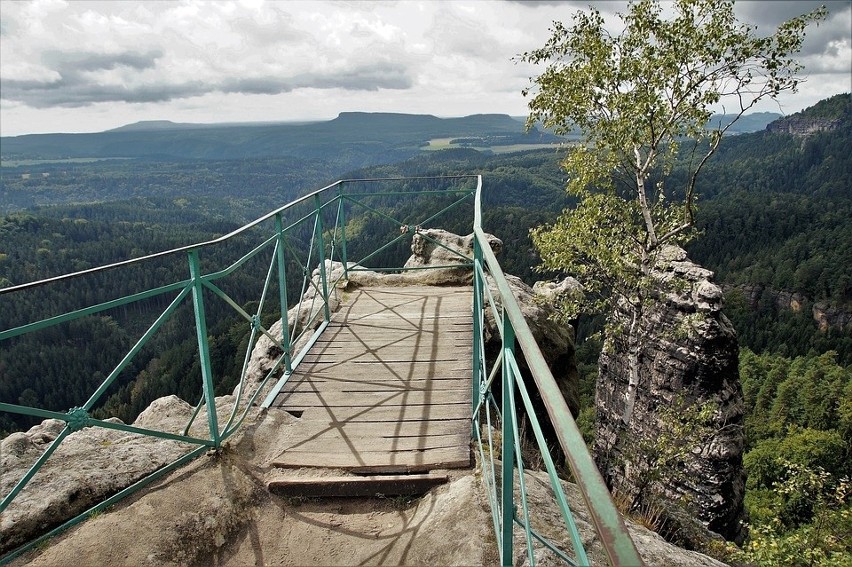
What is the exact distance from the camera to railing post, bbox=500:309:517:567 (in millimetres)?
2312

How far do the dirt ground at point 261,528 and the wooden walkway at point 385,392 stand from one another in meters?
0.33

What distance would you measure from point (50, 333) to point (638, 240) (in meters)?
140

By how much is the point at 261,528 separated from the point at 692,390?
20.6 m

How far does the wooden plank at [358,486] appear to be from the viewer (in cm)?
412

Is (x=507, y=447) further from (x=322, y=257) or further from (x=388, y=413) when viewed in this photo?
(x=322, y=257)

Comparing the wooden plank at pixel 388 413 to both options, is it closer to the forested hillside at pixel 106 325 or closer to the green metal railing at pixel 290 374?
the green metal railing at pixel 290 374

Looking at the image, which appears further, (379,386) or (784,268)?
(784,268)

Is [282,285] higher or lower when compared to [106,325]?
higher

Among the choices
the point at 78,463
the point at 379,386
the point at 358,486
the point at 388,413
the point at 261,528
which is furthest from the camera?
the point at 379,386

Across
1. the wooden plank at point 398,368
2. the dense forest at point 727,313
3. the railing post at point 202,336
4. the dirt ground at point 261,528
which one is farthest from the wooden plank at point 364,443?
the dense forest at point 727,313

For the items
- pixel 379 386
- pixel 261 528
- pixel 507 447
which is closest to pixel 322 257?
pixel 379 386

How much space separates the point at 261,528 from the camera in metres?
3.81

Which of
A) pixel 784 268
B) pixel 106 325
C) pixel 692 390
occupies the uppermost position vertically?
pixel 692 390

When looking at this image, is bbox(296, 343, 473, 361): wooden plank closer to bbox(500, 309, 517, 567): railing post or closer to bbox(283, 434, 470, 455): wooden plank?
bbox(283, 434, 470, 455): wooden plank
